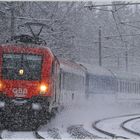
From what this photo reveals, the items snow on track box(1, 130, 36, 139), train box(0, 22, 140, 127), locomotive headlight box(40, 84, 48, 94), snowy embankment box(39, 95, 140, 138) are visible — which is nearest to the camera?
snow on track box(1, 130, 36, 139)

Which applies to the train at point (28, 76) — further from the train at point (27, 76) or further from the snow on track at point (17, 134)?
the snow on track at point (17, 134)

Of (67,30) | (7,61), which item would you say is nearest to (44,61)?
(7,61)

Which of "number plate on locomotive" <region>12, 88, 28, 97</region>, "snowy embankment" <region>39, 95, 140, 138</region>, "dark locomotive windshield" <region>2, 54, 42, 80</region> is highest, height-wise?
"dark locomotive windshield" <region>2, 54, 42, 80</region>

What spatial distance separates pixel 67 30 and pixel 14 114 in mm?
23543

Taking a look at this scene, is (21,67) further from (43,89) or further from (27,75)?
(43,89)

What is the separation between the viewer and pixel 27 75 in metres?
17.8

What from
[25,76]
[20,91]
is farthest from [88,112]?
[20,91]

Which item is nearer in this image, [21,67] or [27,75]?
[27,75]

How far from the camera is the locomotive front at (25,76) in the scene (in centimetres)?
1738

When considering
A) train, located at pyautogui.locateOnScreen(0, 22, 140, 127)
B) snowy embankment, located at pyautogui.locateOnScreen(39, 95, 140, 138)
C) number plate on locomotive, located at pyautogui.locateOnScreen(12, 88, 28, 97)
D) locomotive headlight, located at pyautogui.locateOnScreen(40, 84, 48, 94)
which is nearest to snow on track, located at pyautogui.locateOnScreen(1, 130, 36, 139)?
snowy embankment, located at pyautogui.locateOnScreen(39, 95, 140, 138)

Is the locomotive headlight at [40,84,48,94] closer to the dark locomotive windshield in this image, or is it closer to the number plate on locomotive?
the dark locomotive windshield

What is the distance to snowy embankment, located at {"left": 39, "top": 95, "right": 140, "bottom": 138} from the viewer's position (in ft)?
67.9

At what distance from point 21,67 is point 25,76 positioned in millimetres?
361

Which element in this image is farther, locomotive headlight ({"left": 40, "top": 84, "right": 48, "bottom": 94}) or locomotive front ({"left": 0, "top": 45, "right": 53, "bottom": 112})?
locomotive headlight ({"left": 40, "top": 84, "right": 48, "bottom": 94})
